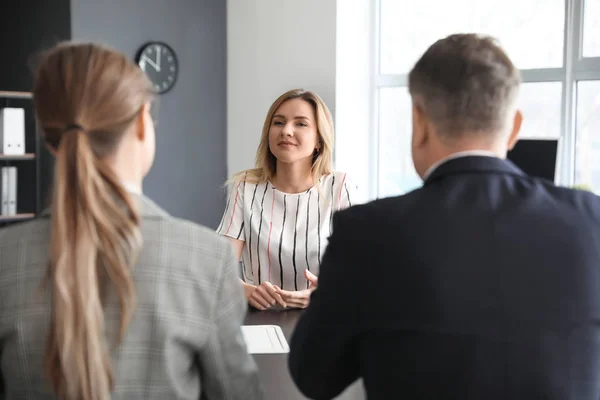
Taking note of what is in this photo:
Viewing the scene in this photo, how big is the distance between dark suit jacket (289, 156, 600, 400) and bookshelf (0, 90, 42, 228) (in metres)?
3.86

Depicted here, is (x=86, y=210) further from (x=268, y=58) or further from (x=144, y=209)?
(x=268, y=58)

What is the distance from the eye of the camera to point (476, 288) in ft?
3.57

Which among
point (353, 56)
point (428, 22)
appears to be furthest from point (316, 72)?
point (428, 22)

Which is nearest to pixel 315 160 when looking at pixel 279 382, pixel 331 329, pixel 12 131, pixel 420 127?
Answer: pixel 279 382

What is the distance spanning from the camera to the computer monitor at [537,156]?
250cm

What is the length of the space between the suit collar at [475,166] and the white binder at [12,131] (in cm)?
387

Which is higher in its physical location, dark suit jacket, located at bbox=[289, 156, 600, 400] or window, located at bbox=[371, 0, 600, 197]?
window, located at bbox=[371, 0, 600, 197]

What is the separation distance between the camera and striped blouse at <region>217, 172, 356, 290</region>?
268cm

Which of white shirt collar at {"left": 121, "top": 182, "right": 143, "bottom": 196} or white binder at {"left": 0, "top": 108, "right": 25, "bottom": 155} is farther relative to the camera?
white binder at {"left": 0, "top": 108, "right": 25, "bottom": 155}

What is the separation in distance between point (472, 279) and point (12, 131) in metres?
4.03

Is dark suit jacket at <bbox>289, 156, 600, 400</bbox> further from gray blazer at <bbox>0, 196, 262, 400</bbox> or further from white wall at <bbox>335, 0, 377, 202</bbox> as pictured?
white wall at <bbox>335, 0, 377, 202</bbox>

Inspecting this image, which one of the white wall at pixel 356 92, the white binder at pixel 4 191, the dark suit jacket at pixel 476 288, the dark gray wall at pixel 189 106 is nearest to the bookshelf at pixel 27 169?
the white binder at pixel 4 191

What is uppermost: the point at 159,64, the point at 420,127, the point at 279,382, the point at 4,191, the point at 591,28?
the point at 591,28

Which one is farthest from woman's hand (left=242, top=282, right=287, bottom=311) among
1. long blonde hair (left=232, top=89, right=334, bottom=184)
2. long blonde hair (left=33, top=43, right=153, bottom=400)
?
long blonde hair (left=33, top=43, right=153, bottom=400)
